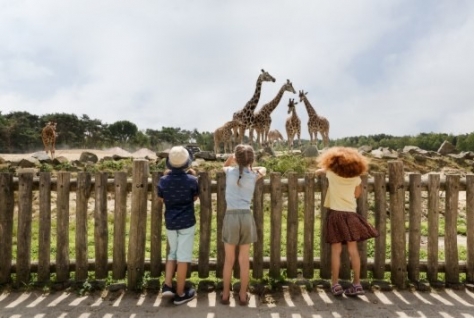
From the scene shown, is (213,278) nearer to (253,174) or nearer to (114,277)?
(114,277)

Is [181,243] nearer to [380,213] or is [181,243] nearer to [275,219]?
[275,219]

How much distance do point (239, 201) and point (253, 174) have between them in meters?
0.34

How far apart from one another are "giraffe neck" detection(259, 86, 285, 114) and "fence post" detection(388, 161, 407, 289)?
10555mm

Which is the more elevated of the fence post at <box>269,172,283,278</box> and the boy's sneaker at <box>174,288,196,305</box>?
the fence post at <box>269,172,283,278</box>

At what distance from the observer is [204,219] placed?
4484 millimetres

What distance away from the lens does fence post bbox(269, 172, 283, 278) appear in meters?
4.46

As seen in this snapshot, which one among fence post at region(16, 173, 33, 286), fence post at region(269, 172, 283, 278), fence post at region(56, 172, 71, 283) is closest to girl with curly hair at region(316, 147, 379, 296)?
fence post at region(269, 172, 283, 278)

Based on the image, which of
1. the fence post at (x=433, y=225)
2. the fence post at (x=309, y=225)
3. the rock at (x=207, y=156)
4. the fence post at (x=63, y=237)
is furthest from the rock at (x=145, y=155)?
the fence post at (x=433, y=225)

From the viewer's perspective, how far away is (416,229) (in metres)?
4.57

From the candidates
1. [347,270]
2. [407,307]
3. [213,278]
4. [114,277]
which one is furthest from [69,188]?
[407,307]

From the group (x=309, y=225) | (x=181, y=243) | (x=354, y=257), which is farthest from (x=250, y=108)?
(x=181, y=243)

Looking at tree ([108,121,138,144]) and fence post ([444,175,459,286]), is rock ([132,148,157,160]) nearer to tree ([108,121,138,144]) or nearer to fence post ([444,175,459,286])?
fence post ([444,175,459,286])

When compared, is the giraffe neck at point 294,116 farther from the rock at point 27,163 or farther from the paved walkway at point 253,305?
the paved walkway at point 253,305

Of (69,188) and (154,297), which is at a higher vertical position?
(69,188)
